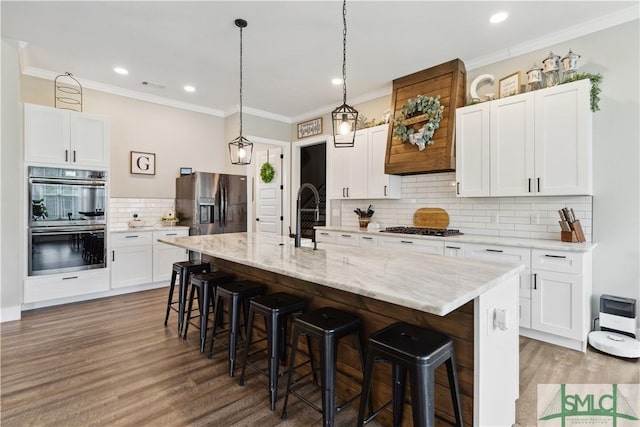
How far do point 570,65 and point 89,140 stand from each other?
213 inches

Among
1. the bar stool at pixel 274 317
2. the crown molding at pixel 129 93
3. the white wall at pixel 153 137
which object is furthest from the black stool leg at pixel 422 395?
the crown molding at pixel 129 93

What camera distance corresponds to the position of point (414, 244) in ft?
12.2

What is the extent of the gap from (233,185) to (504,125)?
392 centimetres

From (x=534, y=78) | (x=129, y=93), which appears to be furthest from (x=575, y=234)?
(x=129, y=93)

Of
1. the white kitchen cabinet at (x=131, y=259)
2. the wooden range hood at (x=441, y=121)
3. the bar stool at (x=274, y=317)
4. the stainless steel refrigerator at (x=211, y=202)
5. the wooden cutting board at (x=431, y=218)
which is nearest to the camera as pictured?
the bar stool at (x=274, y=317)

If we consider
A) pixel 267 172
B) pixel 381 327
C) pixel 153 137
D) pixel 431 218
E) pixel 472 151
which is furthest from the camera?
pixel 267 172

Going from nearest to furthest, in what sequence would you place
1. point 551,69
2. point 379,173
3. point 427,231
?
point 551,69, point 427,231, point 379,173

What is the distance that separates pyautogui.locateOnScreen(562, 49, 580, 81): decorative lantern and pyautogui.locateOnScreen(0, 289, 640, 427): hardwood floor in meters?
2.51

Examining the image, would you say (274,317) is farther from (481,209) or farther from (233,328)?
(481,209)

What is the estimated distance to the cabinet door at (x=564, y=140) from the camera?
280 centimetres

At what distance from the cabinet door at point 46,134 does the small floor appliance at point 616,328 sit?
5877 mm

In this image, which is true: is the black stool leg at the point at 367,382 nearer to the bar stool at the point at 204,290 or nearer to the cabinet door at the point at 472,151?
the bar stool at the point at 204,290

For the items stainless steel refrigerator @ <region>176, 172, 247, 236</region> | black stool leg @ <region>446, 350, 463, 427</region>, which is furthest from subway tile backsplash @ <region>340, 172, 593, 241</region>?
black stool leg @ <region>446, 350, 463, 427</region>

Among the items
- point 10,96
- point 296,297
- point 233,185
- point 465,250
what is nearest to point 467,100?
point 465,250
